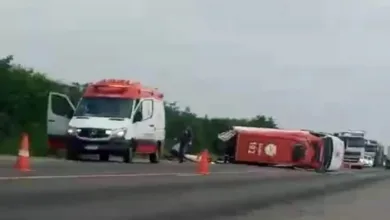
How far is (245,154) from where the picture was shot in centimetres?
5191

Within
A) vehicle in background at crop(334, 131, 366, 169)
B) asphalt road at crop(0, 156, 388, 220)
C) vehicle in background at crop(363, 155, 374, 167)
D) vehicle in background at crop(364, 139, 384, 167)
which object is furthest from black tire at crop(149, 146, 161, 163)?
vehicle in background at crop(364, 139, 384, 167)

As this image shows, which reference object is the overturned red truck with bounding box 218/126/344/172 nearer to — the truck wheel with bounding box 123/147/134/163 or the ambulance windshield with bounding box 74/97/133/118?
the truck wheel with bounding box 123/147/134/163

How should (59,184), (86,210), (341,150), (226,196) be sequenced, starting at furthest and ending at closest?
(341,150), (226,196), (59,184), (86,210)

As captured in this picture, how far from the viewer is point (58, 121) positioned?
35531 mm

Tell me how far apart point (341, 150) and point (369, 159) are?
145ft

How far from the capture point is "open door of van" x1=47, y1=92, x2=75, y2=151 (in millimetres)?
35406

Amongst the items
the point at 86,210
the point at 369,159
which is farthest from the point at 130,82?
the point at 369,159

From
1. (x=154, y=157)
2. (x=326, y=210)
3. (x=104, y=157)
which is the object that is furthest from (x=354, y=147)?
(x=326, y=210)

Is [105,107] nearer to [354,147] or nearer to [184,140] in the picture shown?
[184,140]

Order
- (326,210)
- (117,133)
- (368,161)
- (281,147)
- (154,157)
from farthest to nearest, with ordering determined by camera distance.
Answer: (368,161) < (281,147) < (154,157) < (117,133) < (326,210)

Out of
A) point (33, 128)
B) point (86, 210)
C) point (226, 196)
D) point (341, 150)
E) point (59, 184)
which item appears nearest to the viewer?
point (86, 210)

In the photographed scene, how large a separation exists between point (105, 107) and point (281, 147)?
16.7 m

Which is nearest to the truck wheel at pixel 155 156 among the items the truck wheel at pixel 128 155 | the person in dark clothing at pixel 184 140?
the truck wheel at pixel 128 155

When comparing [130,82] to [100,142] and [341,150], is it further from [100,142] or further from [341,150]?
[341,150]
